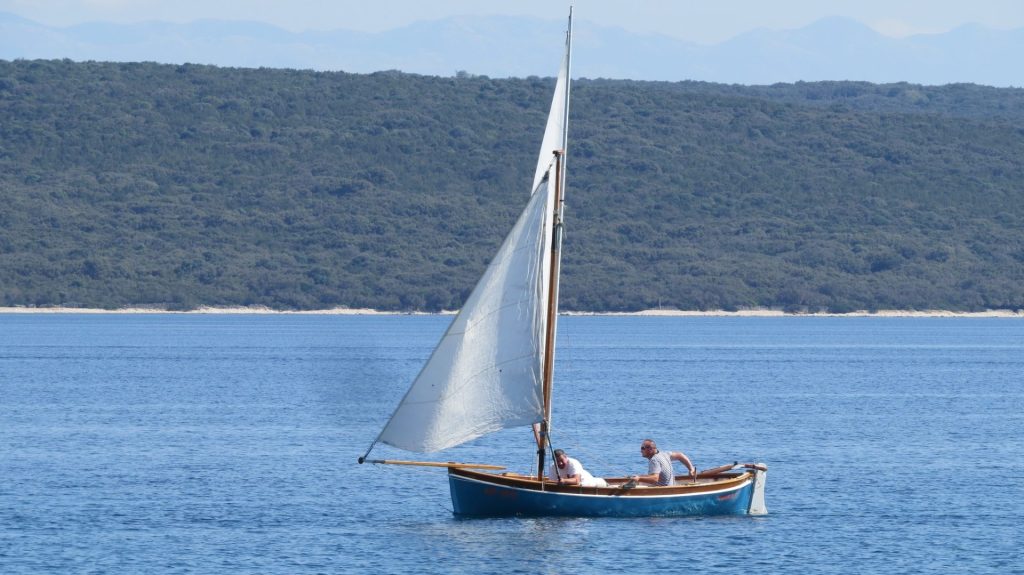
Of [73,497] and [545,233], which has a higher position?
[545,233]

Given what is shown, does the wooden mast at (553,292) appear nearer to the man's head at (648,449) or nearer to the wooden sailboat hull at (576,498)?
the wooden sailboat hull at (576,498)

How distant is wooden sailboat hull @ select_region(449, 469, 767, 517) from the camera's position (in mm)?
35500

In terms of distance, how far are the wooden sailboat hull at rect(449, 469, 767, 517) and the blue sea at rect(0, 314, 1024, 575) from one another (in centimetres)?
41

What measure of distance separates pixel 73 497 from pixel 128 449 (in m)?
11.4

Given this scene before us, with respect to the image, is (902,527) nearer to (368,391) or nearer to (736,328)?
(368,391)

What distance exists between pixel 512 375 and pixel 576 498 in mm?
2761

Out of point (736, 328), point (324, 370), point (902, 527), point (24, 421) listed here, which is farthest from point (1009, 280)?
point (902, 527)

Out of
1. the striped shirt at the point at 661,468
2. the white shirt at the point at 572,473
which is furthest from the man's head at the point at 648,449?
the white shirt at the point at 572,473

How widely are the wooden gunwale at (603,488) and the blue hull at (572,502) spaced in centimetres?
2

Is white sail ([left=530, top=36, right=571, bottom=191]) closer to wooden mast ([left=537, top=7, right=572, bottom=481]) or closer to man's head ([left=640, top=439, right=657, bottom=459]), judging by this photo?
wooden mast ([left=537, top=7, right=572, bottom=481])

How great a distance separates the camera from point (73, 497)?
137ft

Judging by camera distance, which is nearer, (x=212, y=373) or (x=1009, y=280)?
(x=212, y=373)

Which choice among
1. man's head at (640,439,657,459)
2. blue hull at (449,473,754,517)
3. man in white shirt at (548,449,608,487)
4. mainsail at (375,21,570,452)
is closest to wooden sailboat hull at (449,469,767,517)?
blue hull at (449,473,754,517)

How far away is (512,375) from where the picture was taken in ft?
117
